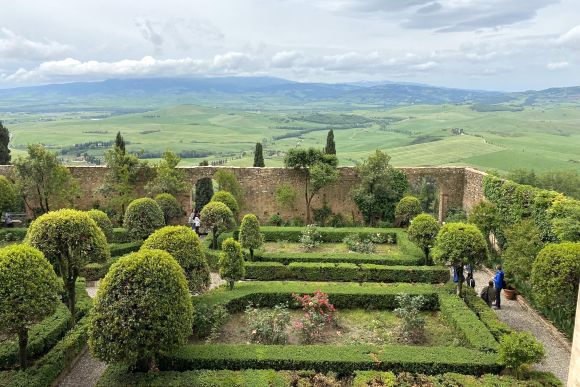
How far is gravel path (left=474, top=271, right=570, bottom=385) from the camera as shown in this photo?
9681 millimetres

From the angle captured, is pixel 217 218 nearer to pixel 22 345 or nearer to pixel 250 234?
pixel 250 234

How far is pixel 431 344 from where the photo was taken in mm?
10219

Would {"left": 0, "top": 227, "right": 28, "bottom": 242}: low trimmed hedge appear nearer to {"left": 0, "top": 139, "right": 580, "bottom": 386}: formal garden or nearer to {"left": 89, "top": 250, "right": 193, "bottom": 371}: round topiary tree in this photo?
{"left": 0, "top": 139, "right": 580, "bottom": 386}: formal garden

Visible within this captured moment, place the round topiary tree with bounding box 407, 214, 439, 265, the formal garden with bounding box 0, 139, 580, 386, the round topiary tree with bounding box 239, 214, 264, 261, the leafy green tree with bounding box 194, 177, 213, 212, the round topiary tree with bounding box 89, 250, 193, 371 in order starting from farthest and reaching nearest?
the leafy green tree with bounding box 194, 177, 213, 212
the round topiary tree with bounding box 239, 214, 264, 261
the round topiary tree with bounding box 407, 214, 439, 265
the formal garden with bounding box 0, 139, 580, 386
the round topiary tree with bounding box 89, 250, 193, 371

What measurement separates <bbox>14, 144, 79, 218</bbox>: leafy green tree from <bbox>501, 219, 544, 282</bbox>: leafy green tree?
16.9m

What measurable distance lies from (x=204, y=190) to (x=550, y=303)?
15676 millimetres

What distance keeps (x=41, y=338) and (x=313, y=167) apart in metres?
13.5

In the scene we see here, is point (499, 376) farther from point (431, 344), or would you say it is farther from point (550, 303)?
point (550, 303)

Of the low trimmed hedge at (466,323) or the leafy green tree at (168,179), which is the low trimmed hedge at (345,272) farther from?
the leafy green tree at (168,179)

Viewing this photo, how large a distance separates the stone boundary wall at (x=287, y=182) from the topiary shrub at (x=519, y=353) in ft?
44.0

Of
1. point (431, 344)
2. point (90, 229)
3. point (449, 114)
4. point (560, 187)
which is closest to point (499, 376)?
point (431, 344)

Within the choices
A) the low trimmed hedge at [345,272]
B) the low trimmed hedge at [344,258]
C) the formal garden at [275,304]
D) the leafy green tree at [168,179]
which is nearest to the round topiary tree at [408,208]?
the formal garden at [275,304]

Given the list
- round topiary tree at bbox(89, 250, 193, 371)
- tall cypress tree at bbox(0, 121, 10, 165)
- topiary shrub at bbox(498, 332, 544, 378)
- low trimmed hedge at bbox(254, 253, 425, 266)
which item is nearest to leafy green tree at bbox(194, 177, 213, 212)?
low trimmed hedge at bbox(254, 253, 425, 266)

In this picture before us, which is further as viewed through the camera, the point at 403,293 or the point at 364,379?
the point at 403,293
